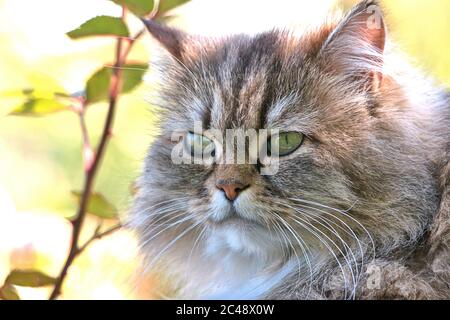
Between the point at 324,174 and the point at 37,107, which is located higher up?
the point at 37,107

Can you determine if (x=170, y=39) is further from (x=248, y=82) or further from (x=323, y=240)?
(x=323, y=240)

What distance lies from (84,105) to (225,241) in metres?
0.68

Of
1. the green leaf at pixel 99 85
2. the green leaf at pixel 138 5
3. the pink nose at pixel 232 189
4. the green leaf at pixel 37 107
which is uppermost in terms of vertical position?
the green leaf at pixel 138 5

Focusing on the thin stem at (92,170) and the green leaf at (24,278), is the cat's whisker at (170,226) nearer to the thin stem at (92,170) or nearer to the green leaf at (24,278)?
the thin stem at (92,170)

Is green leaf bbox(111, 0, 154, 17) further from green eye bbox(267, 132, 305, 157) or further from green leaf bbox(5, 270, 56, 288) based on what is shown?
green leaf bbox(5, 270, 56, 288)

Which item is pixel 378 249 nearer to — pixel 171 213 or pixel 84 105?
pixel 171 213

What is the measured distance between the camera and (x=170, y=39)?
238 centimetres

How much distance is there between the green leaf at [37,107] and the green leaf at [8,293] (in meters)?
0.44

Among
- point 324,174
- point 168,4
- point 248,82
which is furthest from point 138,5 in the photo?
point 324,174

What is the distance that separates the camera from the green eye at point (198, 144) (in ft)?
6.88

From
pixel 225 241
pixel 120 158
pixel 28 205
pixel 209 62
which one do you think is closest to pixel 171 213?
pixel 225 241

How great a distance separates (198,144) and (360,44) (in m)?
0.59

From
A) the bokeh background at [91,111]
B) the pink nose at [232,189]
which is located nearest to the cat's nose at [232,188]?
the pink nose at [232,189]

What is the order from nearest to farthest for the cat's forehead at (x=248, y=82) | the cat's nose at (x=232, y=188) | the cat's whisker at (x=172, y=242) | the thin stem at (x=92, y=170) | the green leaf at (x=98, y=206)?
the thin stem at (x=92, y=170) < the green leaf at (x=98, y=206) < the cat's nose at (x=232, y=188) < the cat's forehead at (x=248, y=82) < the cat's whisker at (x=172, y=242)
